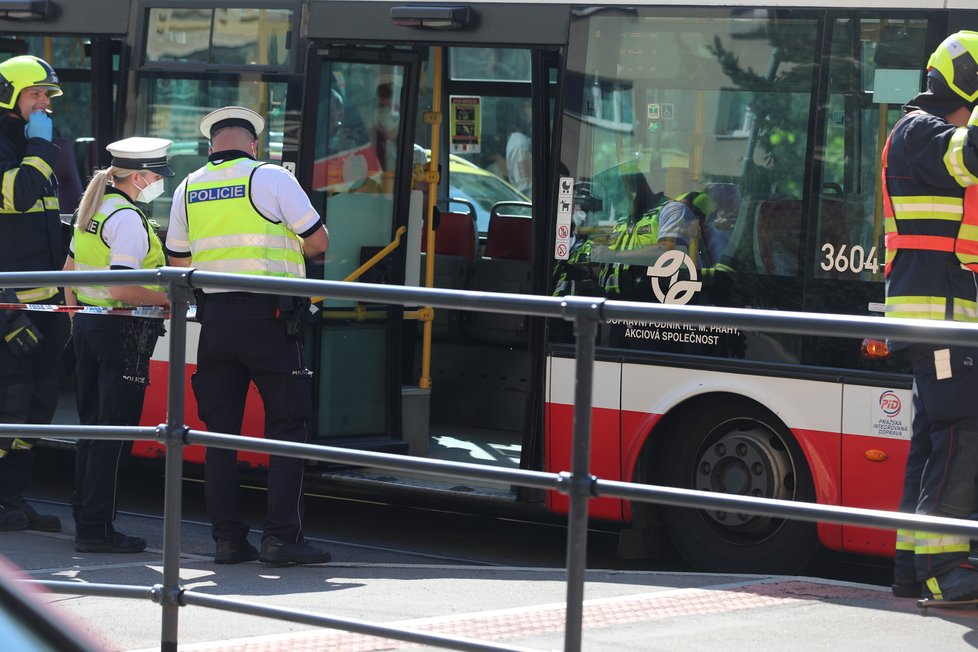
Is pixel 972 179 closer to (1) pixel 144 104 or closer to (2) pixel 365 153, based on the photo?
(2) pixel 365 153

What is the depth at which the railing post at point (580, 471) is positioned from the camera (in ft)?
10.7

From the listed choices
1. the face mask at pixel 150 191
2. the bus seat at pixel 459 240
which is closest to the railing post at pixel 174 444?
the face mask at pixel 150 191

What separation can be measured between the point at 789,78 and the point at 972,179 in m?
1.41

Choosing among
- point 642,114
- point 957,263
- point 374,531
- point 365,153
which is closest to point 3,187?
point 365,153

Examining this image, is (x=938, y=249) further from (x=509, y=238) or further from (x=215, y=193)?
(x=509, y=238)

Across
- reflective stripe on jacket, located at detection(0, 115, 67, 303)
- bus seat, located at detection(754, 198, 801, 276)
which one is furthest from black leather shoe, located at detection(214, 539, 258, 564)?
bus seat, located at detection(754, 198, 801, 276)

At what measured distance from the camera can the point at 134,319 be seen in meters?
6.38

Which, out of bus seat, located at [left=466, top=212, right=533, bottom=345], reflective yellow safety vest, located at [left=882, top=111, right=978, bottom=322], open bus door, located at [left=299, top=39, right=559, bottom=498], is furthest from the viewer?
bus seat, located at [left=466, top=212, right=533, bottom=345]

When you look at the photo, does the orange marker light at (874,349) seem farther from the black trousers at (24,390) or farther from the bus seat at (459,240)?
the black trousers at (24,390)

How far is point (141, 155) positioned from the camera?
21.1 ft

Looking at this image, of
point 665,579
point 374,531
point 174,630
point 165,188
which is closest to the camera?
point 174,630

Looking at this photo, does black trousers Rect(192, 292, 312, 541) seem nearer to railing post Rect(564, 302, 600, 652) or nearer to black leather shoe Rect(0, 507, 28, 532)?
black leather shoe Rect(0, 507, 28, 532)

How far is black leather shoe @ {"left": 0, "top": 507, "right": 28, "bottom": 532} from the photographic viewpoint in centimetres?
680

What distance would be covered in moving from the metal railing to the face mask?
7.70 feet
